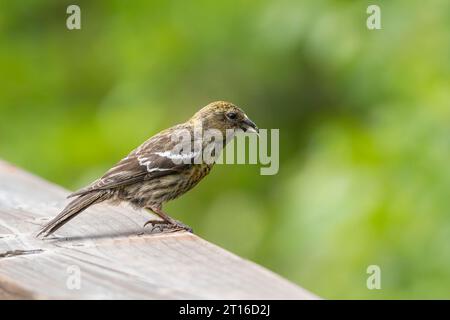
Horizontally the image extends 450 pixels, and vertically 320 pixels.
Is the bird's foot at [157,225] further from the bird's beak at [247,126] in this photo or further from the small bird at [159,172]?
the bird's beak at [247,126]

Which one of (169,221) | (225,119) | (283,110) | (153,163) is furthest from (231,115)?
(283,110)

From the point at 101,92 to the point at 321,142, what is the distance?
3109 millimetres

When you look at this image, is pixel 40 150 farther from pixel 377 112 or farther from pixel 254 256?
pixel 377 112

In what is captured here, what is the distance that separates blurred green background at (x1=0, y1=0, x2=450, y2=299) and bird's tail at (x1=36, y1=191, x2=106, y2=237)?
1774 mm

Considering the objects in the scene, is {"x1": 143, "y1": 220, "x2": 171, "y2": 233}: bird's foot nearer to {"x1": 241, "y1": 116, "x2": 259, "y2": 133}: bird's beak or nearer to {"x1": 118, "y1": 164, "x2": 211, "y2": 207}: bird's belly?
{"x1": 118, "y1": 164, "x2": 211, "y2": 207}: bird's belly

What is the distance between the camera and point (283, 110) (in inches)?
293

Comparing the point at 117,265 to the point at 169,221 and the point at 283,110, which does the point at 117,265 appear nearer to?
the point at 169,221

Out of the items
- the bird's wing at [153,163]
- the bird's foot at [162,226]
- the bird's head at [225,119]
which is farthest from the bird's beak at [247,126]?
the bird's foot at [162,226]

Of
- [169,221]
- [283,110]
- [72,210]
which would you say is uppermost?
[283,110]

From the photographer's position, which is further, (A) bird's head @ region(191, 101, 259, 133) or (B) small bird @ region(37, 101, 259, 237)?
Result: (A) bird's head @ region(191, 101, 259, 133)

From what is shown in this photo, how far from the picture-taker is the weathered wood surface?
2250mm

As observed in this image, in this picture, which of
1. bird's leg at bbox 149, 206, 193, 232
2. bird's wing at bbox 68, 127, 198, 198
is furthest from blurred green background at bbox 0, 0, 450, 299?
bird's leg at bbox 149, 206, 193, 232

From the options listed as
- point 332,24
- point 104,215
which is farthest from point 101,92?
point 104,215

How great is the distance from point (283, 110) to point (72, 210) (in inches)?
158
